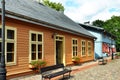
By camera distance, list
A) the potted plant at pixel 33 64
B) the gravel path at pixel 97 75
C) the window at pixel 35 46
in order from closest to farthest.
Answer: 1. the gravel path at pixel 97 75
2. the potted plant at pixel 33 64
3. the window at pixel 35 46

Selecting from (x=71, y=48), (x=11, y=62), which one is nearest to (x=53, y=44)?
(x=71, y=48)

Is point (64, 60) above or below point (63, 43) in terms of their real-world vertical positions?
below

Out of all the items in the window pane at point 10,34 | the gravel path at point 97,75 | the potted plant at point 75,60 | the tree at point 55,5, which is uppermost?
the tree at point 55,5

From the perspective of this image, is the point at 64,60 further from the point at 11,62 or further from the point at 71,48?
the point at 11,62

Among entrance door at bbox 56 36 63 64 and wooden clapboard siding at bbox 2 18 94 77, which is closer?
wooden clapboard siding at bbox 2 18 94 77

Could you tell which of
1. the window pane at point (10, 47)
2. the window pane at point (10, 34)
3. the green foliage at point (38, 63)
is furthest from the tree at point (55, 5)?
the window pane at point (10, 47)

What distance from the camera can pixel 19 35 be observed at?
1350cm

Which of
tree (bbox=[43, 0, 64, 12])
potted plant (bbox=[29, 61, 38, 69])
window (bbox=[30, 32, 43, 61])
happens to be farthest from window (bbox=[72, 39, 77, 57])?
tree (bbox=[43, 0, 64, 12])

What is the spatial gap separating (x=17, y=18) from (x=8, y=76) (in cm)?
301

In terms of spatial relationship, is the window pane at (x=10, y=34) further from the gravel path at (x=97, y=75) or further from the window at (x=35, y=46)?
the gravel path at (x=97, y=75)

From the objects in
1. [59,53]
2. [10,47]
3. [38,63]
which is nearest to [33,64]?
[38,63]

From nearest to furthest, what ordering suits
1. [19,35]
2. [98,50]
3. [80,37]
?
[19,35], [80,37], [98,50]

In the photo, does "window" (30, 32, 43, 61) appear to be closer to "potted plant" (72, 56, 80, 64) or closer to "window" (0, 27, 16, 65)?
"window" (0, 27, 16, 65)

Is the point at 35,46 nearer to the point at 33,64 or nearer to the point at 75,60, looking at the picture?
the point at 33,64
